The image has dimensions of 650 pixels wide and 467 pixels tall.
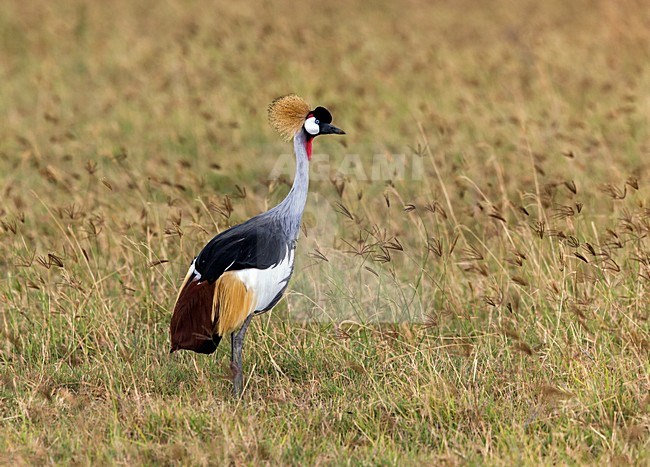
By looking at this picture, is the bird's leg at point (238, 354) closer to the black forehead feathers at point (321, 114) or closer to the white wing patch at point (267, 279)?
the white wing patch at point (267, 279)

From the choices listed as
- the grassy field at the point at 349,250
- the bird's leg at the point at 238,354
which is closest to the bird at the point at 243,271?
the bird's leg at the point at 238,354

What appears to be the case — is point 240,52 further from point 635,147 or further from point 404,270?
point 404,270

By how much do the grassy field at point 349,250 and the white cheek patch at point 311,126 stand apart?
26.1 inches

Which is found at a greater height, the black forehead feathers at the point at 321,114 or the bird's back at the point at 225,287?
the black forehead feathers at the point at 321,114

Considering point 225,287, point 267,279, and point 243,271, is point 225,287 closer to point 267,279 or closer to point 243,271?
point 243,271

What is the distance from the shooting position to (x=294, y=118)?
202 inches

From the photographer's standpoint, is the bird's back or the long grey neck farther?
the long grey neck

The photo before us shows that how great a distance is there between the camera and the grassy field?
4.59 meters

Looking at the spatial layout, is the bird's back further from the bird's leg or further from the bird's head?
the bird's head

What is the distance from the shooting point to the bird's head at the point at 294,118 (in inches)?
201

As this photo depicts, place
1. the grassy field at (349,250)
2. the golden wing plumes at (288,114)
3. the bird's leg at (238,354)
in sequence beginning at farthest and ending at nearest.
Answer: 1. the golden wing plumes at (288,114)
2. the bird's leg at (238,354)
3. the grassy field at (349,250)

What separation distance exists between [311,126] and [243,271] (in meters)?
0.83

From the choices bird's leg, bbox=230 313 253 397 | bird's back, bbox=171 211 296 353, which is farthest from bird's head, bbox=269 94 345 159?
bird's leg, bbox=230 313 253 397

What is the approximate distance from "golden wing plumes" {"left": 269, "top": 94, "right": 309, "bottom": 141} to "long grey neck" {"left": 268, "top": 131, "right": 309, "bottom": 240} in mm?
62
